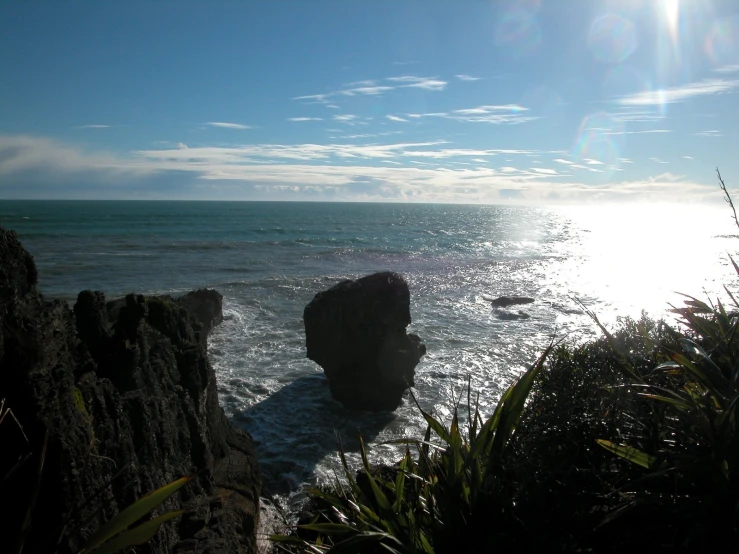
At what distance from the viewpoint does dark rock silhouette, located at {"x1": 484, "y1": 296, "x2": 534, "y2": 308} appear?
77.9ft

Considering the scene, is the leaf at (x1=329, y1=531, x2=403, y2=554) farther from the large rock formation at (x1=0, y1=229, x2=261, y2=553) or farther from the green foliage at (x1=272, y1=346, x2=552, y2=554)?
the large rock formation at (x1=0, y1=229, x2=261, y2=553)

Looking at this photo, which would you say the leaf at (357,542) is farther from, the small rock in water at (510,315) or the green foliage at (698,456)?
the small rock in water at (510,315)

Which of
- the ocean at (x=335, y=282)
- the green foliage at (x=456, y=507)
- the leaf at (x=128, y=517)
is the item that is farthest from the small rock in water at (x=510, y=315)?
the leaf at (x=128, y=517)

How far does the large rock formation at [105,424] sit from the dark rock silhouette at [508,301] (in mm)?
17644

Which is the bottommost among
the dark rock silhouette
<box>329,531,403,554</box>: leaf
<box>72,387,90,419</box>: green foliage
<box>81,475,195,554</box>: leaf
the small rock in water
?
the small rock in water

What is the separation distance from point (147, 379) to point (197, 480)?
1183 mm

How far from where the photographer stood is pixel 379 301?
42.8 feet

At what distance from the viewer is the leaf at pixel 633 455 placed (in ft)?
8.84

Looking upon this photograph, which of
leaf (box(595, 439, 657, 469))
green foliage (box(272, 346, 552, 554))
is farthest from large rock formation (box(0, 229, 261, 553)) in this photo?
leaf (box(595, 439, 657, 469))

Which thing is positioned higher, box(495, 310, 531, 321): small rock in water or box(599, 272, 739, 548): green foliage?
box(599, 272, 739, 548): green foliage

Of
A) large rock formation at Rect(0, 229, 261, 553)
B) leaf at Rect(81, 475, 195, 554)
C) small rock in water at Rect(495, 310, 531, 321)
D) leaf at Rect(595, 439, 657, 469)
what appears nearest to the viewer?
leaf at Rect(81, 475, 195, 554)

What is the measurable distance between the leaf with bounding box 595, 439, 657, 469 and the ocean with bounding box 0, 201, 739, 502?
89 cm

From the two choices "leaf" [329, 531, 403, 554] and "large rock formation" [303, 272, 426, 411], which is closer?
"leaf" [329, 531, 403, 554]

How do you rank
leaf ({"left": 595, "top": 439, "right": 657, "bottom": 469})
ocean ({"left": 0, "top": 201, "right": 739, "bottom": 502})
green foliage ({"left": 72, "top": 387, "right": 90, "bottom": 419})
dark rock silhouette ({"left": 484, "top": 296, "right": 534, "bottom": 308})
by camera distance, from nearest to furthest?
leaf ({"left": 595, "top": 439, "right": 657, "bottom": 469})
green foliage ({"left": 72, "top": 387, "right": 90, "bottom": 419})
ocean ({"left": 0, "top": 201, "right": 739, "bottom": 502})
dark rock silhouette ({"left": 484, "top": 296, "right": 534, "bottom": 308})
